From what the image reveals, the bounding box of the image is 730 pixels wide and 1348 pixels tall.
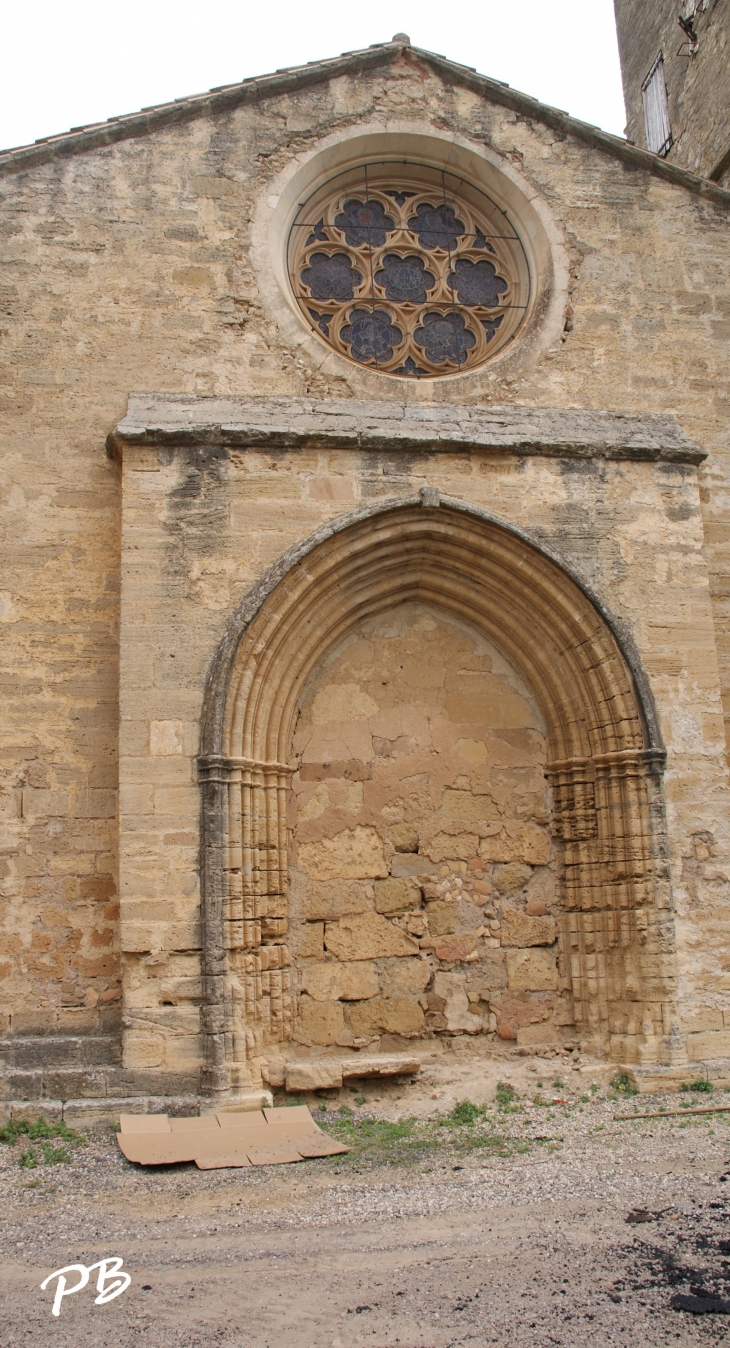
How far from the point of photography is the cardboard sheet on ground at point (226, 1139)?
4.63 meters

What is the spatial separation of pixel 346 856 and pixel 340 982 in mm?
742

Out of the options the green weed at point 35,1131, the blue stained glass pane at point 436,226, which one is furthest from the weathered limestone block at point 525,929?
the blue stained glass pane at point 436,226

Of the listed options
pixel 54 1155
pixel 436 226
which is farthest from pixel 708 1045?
pixel 436 226

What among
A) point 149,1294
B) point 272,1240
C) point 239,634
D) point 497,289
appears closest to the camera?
point 149,1294

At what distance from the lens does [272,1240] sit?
3.76 metres

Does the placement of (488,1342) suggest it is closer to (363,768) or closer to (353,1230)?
(353,1230)

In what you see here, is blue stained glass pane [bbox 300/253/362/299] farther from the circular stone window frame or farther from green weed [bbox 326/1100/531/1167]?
green weed [bbox 326/1100/531/1167]

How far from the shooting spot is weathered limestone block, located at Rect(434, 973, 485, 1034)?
20.4 feet

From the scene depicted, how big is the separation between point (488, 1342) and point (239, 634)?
3691mm

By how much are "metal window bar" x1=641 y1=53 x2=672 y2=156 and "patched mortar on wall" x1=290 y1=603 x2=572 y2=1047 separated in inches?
294

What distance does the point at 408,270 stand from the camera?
720 centimetres

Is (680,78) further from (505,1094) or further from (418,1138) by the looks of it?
(418,1138)

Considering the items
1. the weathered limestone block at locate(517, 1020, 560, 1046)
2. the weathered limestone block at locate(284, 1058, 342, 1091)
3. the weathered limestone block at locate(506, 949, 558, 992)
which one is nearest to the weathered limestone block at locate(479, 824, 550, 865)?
the weathered limestone block at locate(506, 949, 558, 992)

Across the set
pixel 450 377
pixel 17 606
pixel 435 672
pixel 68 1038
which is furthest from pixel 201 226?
pixel 68 1038
